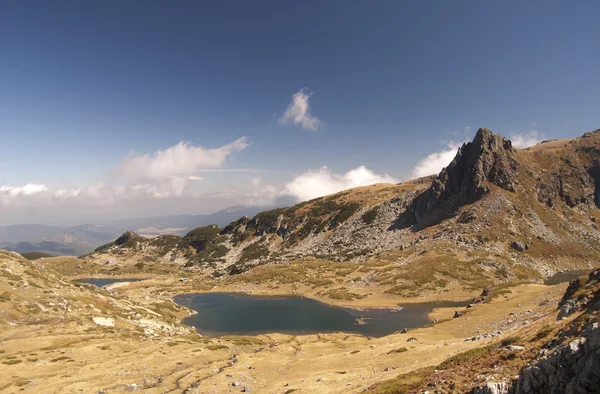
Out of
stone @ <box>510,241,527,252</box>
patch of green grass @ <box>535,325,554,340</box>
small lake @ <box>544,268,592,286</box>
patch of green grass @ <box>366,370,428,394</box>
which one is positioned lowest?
small lake @ <box>544,268,592,286</box>

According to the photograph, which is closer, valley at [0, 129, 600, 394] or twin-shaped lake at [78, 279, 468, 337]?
valley at [0, 129, 600, 394]

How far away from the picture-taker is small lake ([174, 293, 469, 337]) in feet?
334

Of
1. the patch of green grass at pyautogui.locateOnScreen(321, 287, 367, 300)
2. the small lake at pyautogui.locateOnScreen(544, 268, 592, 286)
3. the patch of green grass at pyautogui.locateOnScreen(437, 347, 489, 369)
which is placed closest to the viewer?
the patch of green grass at pyautogui.locateOnScreen(437, 347, 489, 369)

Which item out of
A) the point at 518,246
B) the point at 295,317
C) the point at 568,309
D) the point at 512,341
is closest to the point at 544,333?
the point at 512,341

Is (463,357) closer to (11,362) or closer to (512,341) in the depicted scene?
(512,341)

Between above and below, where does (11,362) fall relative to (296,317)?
above

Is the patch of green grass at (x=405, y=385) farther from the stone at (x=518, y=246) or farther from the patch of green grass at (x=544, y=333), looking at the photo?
the stone at (x=518, y=246)

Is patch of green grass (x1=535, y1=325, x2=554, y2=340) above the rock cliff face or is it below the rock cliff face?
below

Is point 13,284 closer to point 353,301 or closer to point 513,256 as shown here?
point 353,301

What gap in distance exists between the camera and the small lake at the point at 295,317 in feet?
334

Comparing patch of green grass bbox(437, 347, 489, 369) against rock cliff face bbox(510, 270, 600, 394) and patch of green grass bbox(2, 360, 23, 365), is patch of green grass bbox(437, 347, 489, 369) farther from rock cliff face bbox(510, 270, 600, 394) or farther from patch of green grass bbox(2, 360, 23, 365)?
patch of green grass bbox(2, 360, 23, 365)

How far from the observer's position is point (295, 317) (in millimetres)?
118250

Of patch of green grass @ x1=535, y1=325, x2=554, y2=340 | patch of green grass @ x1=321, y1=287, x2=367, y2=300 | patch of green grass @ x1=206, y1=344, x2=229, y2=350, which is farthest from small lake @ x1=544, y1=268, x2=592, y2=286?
patch of green grass @ x1=535, y1=325, x2=554, y2=340

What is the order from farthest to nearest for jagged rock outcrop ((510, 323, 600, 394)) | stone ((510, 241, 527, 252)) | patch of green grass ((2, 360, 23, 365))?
stone ((510, 241, 527, 252)), patch of green grass ((2, 360, 23, 365)), jagged rock outcrop ((510, 323, 600, 394))
